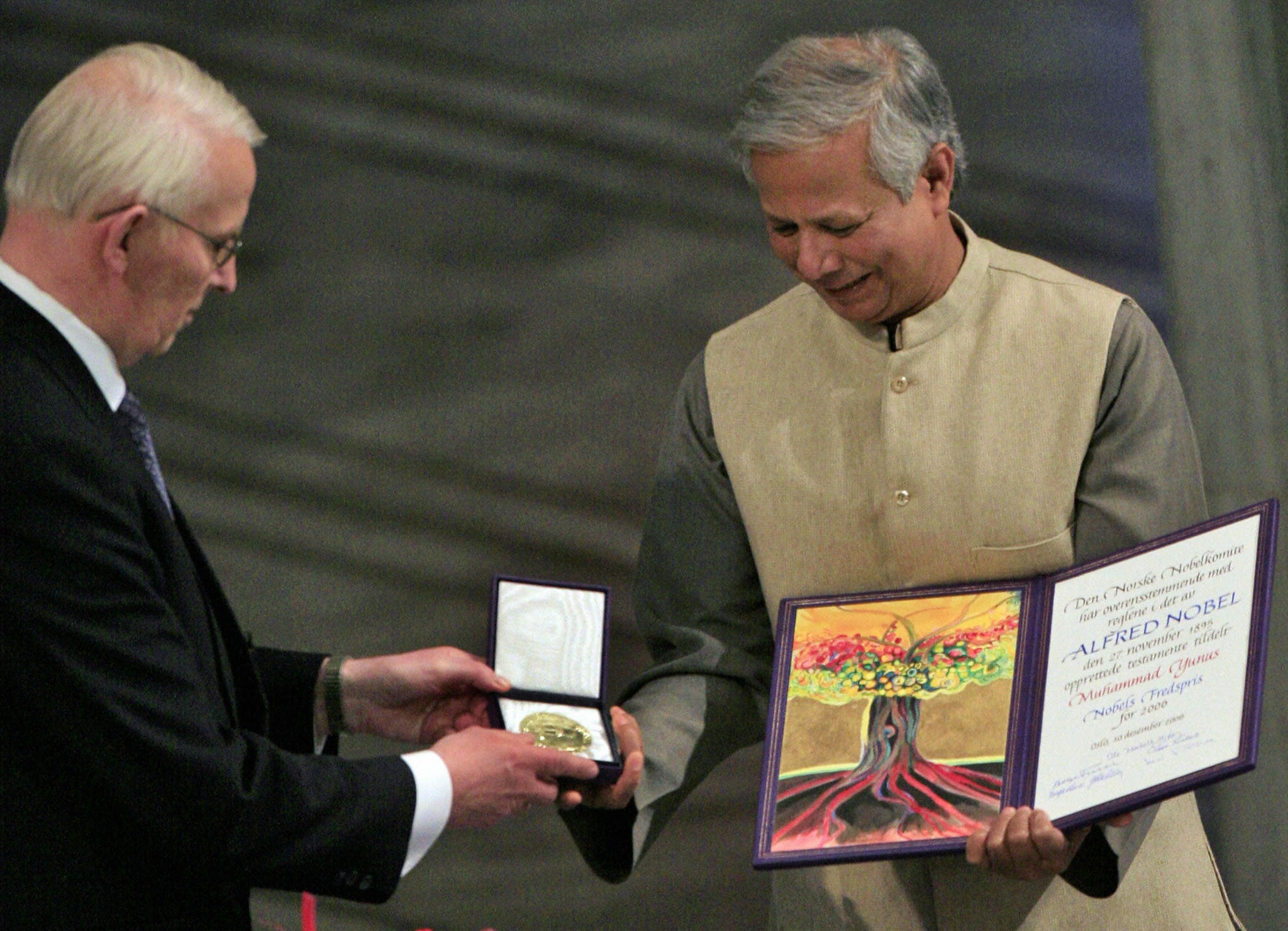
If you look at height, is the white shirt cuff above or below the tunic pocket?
below

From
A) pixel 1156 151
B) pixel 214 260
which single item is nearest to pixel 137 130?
pixel 214 260

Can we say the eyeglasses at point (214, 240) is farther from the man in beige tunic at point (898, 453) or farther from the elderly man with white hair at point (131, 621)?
the man in beige tunic at point (898, 453)

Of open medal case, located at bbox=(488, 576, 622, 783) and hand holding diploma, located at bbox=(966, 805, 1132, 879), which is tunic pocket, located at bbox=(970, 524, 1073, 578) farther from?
open medal case, located at bbox=(488, 576, 622, 783)

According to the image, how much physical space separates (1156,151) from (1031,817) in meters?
1.57

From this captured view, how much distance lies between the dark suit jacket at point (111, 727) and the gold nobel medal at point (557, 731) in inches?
13.0

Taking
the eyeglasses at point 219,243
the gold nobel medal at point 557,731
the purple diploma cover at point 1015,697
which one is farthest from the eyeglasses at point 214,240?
the purple diploma cover at point 1015,697

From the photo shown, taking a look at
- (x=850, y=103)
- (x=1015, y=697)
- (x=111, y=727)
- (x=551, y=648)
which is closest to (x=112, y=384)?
(x=111, y=727)

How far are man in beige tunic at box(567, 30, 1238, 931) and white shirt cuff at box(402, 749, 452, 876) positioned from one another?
34cm

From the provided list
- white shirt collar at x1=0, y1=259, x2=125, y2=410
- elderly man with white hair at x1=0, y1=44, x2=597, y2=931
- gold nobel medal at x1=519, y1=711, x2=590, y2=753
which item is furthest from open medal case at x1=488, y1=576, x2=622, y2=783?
white shirt collar at x1=0, y1=259, x2=125, y2=410

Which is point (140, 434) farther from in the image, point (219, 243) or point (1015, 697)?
point (1015, 697)

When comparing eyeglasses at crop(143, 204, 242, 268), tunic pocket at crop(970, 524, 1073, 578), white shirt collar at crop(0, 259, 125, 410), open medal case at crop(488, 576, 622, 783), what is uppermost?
eyeglasses at crop(143, 204, 242, 268)

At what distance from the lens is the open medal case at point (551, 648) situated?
93.3 inches

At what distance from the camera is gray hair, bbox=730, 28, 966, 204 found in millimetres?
2385

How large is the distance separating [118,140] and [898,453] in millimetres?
1132
